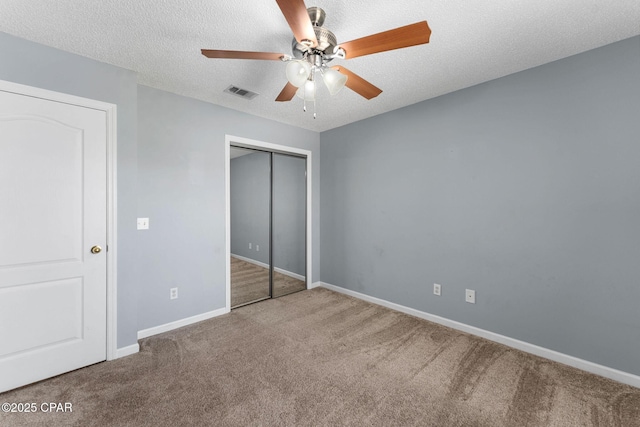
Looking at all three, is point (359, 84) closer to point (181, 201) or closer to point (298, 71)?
point (298, 71)

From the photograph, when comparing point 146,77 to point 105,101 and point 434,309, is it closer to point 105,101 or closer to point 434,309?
point 105,101

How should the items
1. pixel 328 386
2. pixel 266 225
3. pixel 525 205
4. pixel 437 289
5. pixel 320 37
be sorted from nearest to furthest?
pixel 320 37 → pixel 328 386 → pixel 525 205 → pixel 437 289 → pixel 266 225

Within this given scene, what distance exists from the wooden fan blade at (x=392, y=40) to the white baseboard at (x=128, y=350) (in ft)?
9.59

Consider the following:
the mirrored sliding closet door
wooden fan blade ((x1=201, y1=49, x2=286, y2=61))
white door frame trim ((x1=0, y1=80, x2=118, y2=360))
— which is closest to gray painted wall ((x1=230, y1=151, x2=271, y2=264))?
the mirrored sliding closet door

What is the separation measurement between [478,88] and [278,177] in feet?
8.49

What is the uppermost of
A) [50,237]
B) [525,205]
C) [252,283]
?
[525,205]

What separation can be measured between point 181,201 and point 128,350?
1462 mm

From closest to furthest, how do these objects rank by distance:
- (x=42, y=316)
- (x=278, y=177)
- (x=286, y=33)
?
1. (x=286, y=33)
2. (x=42, y=316)
3. (x=278, y=177)

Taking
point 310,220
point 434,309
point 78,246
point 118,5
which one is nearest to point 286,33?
point 118,5

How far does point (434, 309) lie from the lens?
304 cm

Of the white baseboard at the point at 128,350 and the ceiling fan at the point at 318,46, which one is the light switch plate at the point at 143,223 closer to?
the white baseboard at the point at 128,350

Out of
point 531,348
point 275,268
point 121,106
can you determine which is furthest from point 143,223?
point 531,348

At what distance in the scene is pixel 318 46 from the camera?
1.55m

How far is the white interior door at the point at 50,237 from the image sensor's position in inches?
74.5
